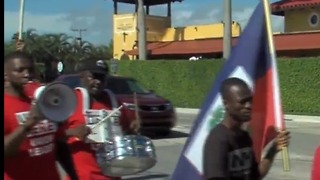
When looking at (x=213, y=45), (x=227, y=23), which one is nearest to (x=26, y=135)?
(x=227, y=23)

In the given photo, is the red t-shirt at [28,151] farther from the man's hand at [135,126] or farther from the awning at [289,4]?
the awning at [289,4]

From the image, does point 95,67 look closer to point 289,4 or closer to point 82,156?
point 82,156

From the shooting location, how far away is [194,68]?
34.0m

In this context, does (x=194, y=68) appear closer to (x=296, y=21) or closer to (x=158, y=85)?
(x=158, y=85)

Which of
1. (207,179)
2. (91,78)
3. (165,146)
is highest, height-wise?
(91,78)

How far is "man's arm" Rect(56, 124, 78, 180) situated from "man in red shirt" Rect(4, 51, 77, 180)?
0.37 meters

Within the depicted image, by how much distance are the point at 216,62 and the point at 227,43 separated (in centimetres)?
150

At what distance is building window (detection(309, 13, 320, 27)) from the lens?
39.7 meters

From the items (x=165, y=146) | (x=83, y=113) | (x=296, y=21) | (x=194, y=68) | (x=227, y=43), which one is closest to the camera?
(x=83, y=113)

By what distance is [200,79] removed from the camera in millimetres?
33625

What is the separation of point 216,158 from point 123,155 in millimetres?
1670

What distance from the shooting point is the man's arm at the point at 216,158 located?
377cm

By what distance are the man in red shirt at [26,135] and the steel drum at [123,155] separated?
1.03 meters

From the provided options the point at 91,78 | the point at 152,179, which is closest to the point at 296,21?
the point at 152,179
